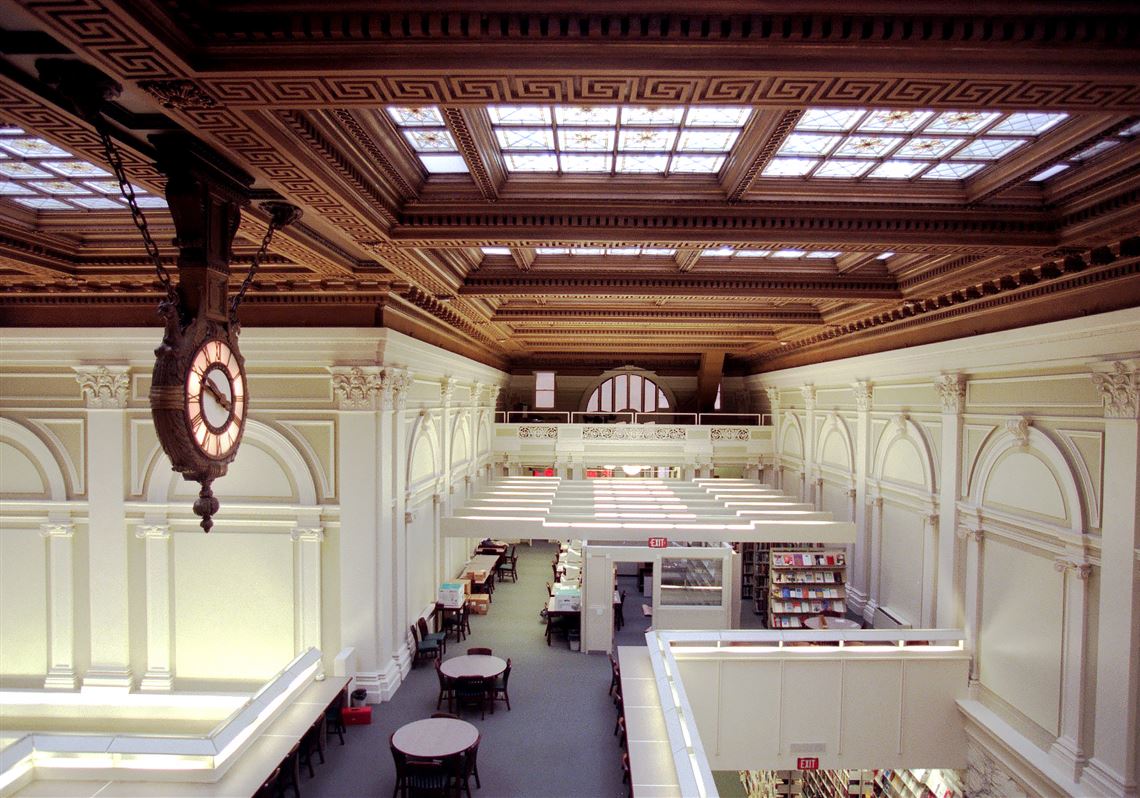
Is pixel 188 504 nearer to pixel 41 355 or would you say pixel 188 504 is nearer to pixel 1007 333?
pixel 41 355

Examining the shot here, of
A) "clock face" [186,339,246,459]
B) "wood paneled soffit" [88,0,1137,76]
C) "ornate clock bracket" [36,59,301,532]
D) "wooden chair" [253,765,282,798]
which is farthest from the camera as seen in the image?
"wooden chair" [253,765,282,798]

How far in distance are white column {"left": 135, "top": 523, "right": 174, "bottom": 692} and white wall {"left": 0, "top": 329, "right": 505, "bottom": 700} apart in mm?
19

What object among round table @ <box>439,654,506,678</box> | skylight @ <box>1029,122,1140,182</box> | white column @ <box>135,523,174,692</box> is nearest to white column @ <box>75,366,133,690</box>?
white column @ <box>135,523,174,692</box>

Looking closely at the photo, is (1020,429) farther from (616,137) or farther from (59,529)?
(59,529)

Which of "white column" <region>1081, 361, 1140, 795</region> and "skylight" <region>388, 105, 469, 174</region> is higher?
"skylight" <region>388, 105, 469, 174</region>

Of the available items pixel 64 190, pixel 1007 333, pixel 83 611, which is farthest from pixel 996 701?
pixel 83 611

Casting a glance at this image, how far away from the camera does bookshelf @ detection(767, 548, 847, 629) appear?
39.6 feet

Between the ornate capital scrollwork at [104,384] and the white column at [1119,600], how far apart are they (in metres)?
11.7

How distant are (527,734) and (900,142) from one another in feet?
24.8

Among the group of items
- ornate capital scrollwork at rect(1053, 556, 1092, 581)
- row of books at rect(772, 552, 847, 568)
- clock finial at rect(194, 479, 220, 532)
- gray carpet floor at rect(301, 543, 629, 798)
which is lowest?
gray carpet floor at rect(301, 543, 629, 798)

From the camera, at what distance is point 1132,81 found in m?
2.77

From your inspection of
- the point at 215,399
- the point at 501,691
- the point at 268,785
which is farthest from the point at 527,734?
the point at 215,399

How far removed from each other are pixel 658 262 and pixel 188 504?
7.12m

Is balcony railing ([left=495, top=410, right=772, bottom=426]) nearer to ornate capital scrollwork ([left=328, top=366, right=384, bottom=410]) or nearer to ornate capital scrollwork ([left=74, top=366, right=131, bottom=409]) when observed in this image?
ornate capital scrollwork ([left=328, top=366, right=384, bottom=410])
